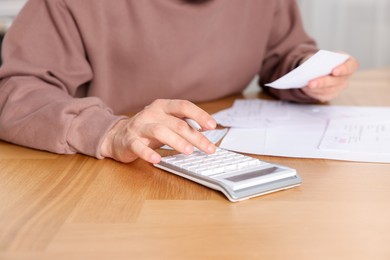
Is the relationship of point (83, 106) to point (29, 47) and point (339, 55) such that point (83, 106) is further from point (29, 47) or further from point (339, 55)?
point (339, 55)

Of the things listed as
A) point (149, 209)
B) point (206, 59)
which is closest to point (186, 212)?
point (149, 209)

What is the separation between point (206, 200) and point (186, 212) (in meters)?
0.04

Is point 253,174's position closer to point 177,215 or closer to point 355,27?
point 177,215

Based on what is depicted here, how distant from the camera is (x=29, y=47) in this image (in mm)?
1008

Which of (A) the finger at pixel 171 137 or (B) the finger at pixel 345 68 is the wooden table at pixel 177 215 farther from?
(B) the finger at pixel 345 68

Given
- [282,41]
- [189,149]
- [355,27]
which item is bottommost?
[355,27]

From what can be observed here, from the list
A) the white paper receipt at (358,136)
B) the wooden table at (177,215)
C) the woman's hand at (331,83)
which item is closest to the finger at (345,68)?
the woman's hand at (331,83)

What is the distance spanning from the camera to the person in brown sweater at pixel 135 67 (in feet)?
2.72

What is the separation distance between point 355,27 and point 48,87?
1849 mm

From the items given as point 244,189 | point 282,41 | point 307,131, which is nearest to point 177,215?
point 244,189

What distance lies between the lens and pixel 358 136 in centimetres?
93

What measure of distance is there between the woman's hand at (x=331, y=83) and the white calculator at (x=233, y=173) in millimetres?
405

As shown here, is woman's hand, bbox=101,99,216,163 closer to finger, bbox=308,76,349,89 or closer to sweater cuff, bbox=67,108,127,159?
sweater cuff, bbox=67,108,127,159

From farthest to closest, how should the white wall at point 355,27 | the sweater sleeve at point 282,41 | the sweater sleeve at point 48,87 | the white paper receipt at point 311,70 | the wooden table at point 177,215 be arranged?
the white wall at point 355,27, the sweater sleeve at point 282,41, the white paper receipt at point 311,70, the sweater sleeve at point 48,87, the wooden table at point 177,215
